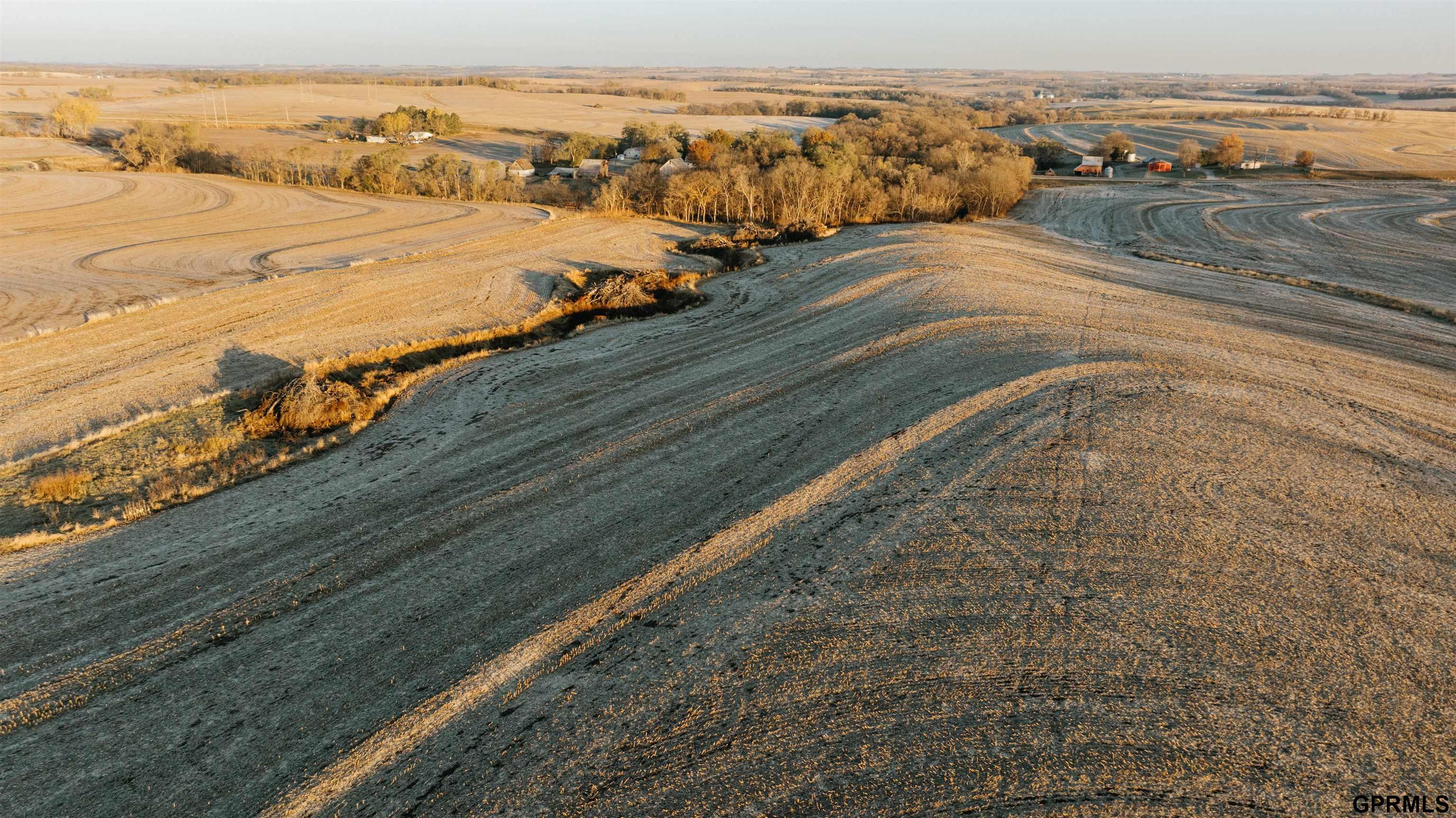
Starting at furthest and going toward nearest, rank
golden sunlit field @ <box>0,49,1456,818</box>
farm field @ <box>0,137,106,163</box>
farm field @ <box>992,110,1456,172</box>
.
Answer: farm field @ <box>992,110,1456,172</box>
farm field @ <box>0,137,106,163</box>
golden sunlit field @ <box>0,49,1456,818</box>

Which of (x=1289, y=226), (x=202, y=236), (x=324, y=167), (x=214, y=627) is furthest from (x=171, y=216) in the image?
(x=1289, y=226)

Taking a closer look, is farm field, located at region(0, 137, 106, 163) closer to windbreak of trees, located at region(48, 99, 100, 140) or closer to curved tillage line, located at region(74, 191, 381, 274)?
windbreak of trees, located at region(48, 99, 100, 140)

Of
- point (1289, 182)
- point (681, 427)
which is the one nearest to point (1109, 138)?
point (1289, 182)

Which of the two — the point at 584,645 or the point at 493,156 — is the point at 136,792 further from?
the point at 493,156

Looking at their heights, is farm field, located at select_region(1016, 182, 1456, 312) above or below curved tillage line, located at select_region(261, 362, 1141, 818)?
above

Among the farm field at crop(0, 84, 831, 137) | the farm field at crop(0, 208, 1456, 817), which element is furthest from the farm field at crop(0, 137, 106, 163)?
the farm field at crop(0, 208, 1456, 817)

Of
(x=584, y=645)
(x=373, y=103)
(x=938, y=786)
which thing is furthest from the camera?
(x=373, y=103)

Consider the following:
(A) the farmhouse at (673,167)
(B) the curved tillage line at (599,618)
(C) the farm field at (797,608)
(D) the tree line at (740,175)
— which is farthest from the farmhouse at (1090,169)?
(B) the curved tillage line at (599,618)
